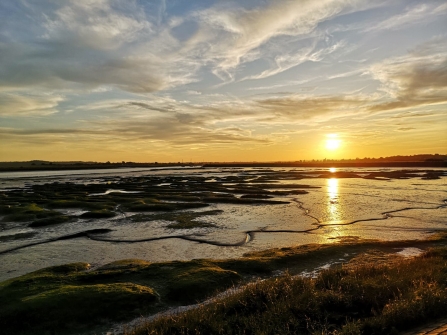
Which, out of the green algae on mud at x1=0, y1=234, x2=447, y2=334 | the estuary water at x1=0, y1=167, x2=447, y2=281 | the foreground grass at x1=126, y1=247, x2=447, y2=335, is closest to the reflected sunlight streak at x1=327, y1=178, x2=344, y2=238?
the estuary water at x1=0, y1=167, x2=447, y2=281

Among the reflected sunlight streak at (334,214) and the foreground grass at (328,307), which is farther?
the reflected sunlight streak at (334,214)

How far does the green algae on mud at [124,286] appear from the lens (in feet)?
36.4

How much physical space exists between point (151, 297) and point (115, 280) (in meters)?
2.55

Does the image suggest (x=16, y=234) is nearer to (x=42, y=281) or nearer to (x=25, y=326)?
(x=42, y=281)

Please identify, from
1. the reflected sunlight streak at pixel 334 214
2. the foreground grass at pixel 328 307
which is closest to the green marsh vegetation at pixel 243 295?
the foreground grass at pixel 328 307

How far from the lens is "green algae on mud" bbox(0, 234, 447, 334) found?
1109 centimetres

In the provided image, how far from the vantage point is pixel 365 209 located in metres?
35.2

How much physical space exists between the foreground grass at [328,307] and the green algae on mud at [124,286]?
33 cm

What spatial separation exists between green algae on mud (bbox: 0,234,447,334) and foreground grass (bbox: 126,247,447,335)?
33 centimetres

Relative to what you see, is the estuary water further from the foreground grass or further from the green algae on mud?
the foreground grass

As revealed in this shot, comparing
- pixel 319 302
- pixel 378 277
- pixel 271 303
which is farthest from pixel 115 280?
pixel 378 277

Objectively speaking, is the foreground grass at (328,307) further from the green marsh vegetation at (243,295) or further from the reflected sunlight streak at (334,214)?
the reflected sunlight streak at (334,214)

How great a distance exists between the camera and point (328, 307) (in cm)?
1017

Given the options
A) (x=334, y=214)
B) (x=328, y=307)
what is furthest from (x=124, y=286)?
(x=334, y=214)
